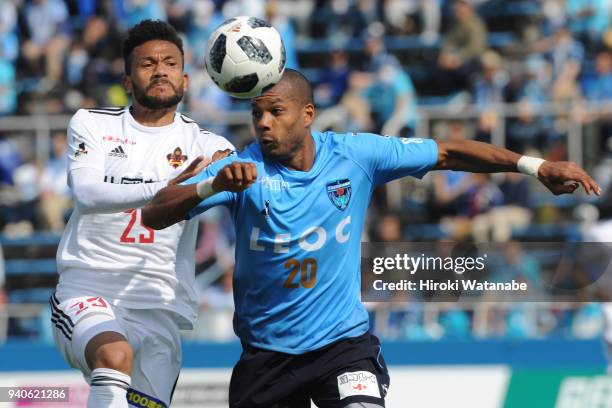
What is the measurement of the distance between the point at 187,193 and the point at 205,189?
0.14m

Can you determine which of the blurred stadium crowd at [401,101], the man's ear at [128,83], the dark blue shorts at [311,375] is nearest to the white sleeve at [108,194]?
the man's ear at [128,83]

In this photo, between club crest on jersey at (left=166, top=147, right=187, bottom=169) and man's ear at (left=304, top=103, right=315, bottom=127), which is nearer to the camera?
man's ear at (left=304, top=103, right=315, bottom=127)

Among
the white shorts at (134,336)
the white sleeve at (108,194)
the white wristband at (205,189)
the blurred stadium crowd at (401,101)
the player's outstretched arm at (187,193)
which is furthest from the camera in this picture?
the blurred stadium crowd at (401,101)

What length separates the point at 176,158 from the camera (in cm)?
713

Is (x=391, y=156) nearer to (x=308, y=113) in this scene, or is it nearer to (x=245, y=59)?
(x=308, y=113)

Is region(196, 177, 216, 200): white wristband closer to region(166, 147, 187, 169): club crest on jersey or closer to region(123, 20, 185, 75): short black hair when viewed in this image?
region(166, 147, 187, 169): club crest on jersey

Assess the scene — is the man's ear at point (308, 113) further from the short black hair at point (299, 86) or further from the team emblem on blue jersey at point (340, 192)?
the team emblem on blue jersey at point (340, 192)

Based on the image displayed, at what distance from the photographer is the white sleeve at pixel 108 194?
642cm

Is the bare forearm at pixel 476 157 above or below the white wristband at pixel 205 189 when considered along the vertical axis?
above

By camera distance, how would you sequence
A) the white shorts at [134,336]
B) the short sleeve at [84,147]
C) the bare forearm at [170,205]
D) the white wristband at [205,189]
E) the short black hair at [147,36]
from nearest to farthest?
the white wristband at [205,189]
the bare forearm at [170,205]
the white shorts at [134,336]
the short sleeve at [84,147]
the short black hair at [147,36]

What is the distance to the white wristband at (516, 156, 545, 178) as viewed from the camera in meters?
6.52

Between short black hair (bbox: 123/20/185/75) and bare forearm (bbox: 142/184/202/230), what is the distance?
141 centimetres

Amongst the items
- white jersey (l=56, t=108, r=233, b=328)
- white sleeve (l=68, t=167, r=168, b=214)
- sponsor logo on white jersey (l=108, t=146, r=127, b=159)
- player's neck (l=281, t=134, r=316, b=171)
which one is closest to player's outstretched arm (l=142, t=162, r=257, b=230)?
white sleeve (l=68, t=167, r=168, b=214)

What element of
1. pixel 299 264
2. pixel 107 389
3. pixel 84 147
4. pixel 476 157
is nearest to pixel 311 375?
pixel 299 264
